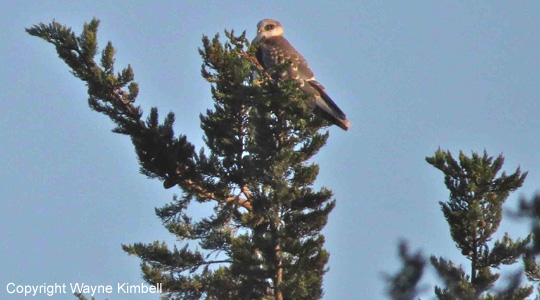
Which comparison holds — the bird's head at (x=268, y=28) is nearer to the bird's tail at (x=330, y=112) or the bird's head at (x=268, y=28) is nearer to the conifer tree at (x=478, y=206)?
the bird's tail at (x=330, y=112)

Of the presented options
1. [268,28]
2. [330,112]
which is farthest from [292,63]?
[268,28]

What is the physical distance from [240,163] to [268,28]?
4.47 meters

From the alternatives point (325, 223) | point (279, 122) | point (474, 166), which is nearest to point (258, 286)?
point (325, 223)

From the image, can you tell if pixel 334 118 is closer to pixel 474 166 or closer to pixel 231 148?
pixel 231 148

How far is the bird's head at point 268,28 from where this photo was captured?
16.4 m

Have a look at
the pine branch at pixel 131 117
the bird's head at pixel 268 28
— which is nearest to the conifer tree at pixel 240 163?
the pine branch at pixel 131 117

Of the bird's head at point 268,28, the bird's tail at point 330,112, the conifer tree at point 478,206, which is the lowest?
the conifer tree at point 478,206

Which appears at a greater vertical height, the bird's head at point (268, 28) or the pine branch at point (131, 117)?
the bird's head at point (268, 28)

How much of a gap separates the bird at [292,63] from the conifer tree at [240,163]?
38cm

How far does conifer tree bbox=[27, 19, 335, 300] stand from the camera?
11.7 meters

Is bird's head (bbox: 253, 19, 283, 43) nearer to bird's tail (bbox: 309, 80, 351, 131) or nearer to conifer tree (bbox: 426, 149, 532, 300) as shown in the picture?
bird's tail (bbox: 309, 80, 351, 131)

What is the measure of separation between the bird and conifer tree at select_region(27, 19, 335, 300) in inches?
14.9

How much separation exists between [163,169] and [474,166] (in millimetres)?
3576

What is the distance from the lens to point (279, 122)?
11734 mm
